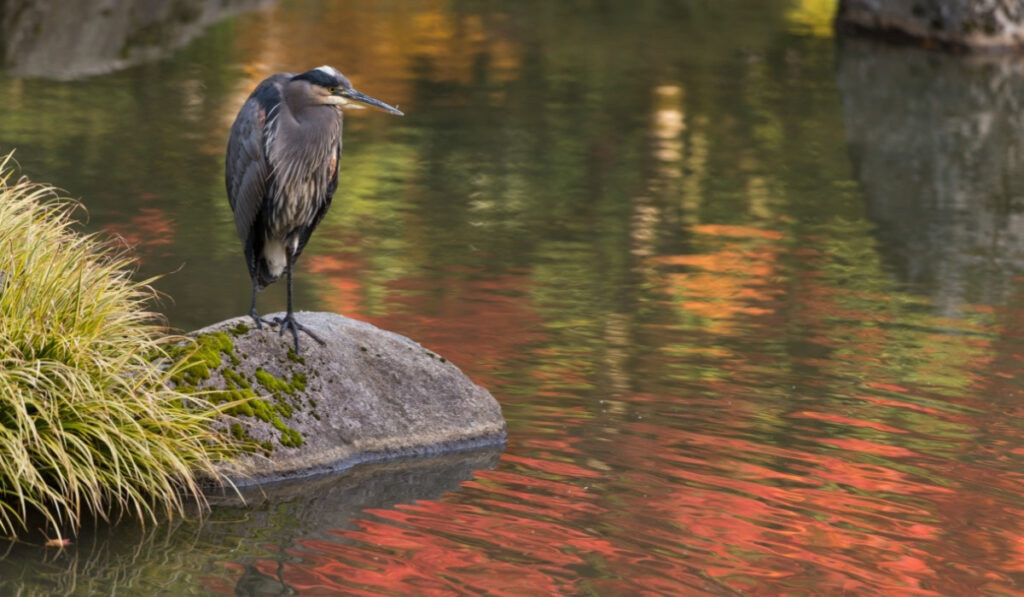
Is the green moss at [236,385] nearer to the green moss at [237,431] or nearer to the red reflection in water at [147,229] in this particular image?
the green moss at [237,431]

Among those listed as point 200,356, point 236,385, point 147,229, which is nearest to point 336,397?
point 236,385

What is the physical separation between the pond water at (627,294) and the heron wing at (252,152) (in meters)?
1.25

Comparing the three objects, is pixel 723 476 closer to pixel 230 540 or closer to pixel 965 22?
pixel 230 540

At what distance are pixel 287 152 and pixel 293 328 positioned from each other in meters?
0.84

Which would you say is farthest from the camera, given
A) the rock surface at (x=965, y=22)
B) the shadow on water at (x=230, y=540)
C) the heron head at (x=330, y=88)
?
the rock surface at (x=965, y=22)

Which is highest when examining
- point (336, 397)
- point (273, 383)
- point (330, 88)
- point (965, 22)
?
point (330, 88)

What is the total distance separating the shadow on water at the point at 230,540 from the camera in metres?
5.85

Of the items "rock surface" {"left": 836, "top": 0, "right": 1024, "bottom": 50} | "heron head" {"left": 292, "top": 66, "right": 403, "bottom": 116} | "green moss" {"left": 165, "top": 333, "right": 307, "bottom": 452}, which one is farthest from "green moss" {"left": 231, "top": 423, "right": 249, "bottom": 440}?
"rock surface" {"left": 836, "top": 0, "right": 1024, "bottom": 50}

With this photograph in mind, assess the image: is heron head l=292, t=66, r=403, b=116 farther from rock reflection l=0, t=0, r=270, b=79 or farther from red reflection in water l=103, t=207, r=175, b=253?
rock reflection l=0, t=0, r=270, b=79

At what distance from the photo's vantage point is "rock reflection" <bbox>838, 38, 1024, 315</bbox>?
11430 millimetres

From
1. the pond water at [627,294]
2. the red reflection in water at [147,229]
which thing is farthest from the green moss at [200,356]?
the red reflection in water at [147,229]

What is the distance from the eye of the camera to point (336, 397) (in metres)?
7.18

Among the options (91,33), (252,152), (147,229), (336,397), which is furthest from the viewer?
(91,33)

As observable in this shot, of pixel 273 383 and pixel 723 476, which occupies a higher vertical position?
pixel 273 383
